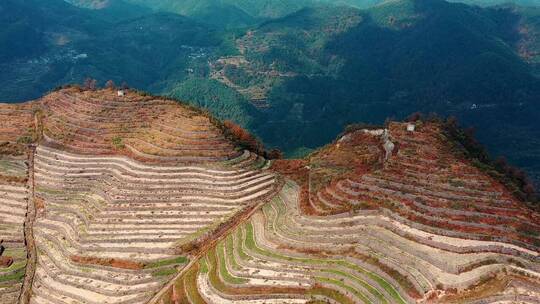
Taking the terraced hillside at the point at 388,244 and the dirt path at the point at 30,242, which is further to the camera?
the dirt path at the point at 30,242

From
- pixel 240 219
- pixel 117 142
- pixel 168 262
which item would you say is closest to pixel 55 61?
pixel 117 142

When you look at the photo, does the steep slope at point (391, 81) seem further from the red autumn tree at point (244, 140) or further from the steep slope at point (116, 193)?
the steep slope at point (116, 193)

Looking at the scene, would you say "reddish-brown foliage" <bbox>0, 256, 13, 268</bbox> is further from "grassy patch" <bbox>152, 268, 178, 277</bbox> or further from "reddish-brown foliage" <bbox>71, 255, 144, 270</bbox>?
"grassy patch" <bbox>152, 268, 178, 277</bbox>

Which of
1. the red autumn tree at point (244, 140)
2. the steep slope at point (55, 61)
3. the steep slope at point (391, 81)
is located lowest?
the steep slope at point (55, 61)

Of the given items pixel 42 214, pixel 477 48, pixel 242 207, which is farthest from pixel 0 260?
pixel 477 48

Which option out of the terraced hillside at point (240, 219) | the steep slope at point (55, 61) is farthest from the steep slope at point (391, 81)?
the terraced hillside at point (240, 219)

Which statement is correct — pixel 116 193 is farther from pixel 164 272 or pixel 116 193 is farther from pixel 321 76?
pixel 321 76

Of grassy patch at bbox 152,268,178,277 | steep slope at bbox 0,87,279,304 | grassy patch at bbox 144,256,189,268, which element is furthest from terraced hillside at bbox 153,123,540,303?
steep slope at bbox 0,87,279,304
